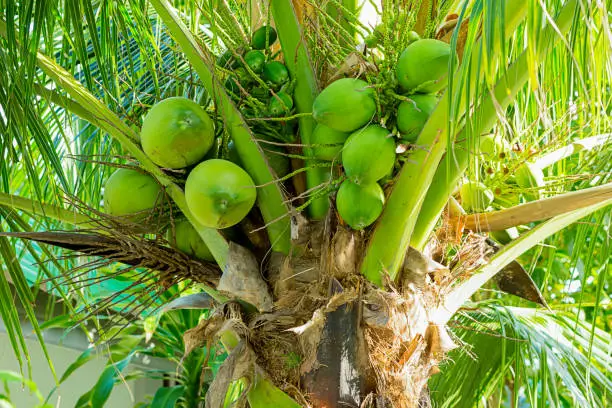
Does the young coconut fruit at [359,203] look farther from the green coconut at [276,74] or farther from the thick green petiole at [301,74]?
the green coconut at [276,74]

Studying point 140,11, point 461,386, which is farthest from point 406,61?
point 461,386

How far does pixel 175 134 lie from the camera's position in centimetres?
138

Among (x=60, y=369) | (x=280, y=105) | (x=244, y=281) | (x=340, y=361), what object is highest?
(x=280, y=105)

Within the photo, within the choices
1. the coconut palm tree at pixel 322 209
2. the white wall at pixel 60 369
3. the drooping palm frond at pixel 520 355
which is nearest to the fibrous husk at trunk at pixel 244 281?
the coconut palm tree at pixel 322 209

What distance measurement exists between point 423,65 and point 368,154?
20 centimetres

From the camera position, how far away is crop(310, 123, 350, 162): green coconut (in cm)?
138

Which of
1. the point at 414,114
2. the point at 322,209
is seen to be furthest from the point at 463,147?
the point at 322,209

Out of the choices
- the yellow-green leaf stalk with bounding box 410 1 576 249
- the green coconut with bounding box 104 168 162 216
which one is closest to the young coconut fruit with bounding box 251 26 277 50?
the green coconut with bounding box 104 168 162 216

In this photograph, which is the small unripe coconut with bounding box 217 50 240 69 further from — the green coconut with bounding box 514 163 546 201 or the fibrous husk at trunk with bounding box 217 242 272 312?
the green coconut with bounding box 514 163 546 201

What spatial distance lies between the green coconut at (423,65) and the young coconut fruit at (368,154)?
113mm

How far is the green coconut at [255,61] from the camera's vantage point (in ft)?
5.02

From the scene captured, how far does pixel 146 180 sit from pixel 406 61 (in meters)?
0.60

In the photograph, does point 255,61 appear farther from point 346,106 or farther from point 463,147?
point 463,147

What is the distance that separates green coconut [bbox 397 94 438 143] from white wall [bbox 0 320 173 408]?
12.2 ft
